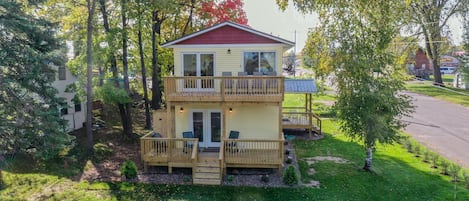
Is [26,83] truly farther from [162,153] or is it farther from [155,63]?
[155,63]

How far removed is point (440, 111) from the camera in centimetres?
2859

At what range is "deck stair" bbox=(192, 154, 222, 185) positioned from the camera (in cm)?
1243

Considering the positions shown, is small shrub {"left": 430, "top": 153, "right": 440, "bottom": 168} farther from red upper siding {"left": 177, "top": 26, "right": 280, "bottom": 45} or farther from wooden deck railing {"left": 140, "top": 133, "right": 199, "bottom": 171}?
wooden deck railing {"left": 140, "top": 133, "right": 199, "bottom": 171}

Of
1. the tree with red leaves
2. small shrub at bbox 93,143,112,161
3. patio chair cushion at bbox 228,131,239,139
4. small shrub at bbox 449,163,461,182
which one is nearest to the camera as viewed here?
small shrub at bbox 449,163,461,182

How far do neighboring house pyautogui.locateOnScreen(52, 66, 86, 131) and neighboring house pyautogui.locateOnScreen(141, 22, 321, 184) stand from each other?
6726mm

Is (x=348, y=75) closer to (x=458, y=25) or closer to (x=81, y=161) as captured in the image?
(x=81, y=161)

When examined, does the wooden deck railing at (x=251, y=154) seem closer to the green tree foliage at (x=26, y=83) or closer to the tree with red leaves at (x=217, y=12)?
the green tree foliage at (x=26, y=83)

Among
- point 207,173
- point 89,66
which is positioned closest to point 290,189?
point 207,173

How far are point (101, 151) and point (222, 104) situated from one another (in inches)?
287

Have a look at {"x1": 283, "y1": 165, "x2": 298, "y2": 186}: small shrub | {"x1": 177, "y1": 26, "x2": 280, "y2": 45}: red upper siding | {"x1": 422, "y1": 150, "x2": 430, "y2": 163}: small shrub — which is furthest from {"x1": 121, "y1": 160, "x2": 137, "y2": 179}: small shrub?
{"x1": 422, "y1": 150, "x2": 430, "y2": 163}: small shrub

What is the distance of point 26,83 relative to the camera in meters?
10.4

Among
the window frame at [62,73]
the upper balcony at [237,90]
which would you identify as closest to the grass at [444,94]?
the upper balcony at [237,90]

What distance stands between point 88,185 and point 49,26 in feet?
19.7

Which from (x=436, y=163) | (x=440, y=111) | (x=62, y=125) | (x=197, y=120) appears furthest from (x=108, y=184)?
(x=440, y=111)
